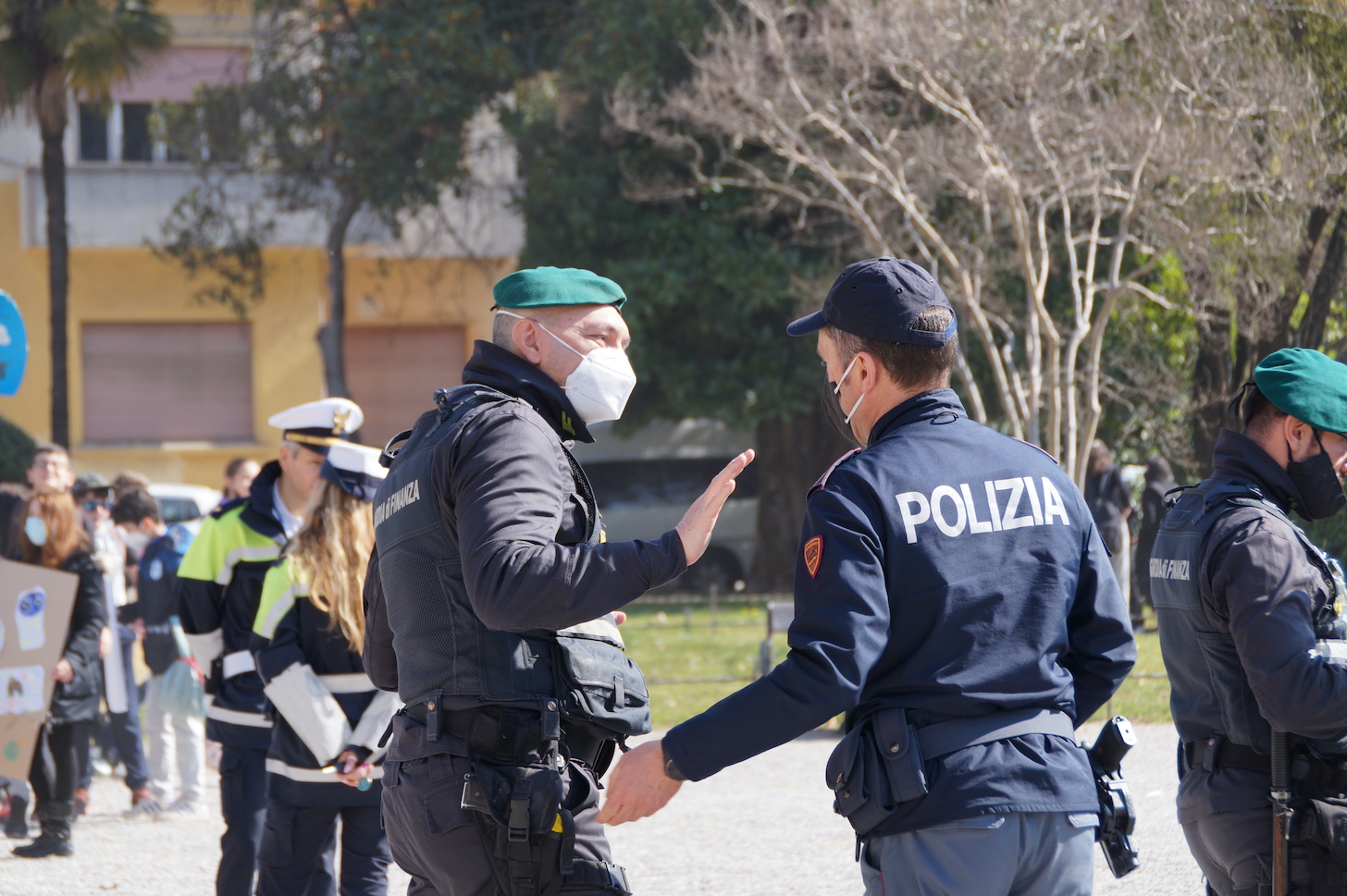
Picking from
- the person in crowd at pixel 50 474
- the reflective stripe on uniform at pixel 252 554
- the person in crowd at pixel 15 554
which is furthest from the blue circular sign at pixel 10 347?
the reflective stripe on uniform at pixel 252 554

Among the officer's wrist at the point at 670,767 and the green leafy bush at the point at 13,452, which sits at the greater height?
the green leafy bush at the point at 13,452

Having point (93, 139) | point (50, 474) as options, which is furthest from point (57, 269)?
point (50, 474)

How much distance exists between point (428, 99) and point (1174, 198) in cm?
1022

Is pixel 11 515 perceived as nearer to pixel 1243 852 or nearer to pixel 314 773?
pixel 314 773

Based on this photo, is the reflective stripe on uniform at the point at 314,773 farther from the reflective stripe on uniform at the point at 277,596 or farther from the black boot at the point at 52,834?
the black boot at the point at 52,834

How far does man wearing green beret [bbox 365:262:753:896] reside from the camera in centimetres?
274

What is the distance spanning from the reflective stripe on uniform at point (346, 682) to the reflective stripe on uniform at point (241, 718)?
0.53 meters

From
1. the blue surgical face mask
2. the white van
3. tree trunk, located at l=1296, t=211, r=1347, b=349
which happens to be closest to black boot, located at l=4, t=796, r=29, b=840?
the blue surgical face mask

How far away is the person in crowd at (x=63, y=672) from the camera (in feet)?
23.3

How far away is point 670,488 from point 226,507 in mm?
15661

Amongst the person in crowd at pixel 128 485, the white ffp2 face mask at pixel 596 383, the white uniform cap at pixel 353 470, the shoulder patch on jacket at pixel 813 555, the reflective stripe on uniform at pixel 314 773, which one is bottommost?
the reflective stripe on uniform at pixel 314 773

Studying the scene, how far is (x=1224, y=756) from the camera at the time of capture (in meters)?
3.38

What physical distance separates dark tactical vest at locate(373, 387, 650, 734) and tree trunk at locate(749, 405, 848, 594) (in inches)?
717

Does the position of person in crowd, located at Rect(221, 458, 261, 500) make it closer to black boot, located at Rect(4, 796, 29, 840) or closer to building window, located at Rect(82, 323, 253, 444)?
black boot, located at Rect(4, 796, 29, 840)
